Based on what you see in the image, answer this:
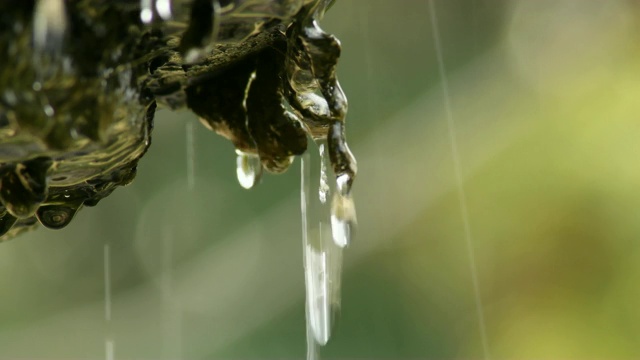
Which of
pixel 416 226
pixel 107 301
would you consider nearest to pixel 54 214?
pixel 107 301

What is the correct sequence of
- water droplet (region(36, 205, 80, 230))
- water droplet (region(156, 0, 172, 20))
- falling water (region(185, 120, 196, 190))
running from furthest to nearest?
falling water (region(185, 120, 196, 190))
water droplet (region(36, 205, 80, 230))
water droplet (region(156, 0, 172, 20))

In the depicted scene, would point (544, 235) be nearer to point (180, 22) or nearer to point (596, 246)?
point (596, 246)

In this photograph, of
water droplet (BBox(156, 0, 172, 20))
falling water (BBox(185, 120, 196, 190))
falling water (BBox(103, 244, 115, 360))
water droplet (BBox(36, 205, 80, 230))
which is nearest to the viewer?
water droplet (BBox(156, 0, 172, 20))

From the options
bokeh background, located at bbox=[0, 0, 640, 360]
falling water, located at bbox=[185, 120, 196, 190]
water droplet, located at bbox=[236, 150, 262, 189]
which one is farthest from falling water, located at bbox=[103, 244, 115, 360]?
water droplet, located at bbox=[236, 150, 262, 189]

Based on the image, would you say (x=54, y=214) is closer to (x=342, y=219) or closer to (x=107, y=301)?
(x=342, y=219)

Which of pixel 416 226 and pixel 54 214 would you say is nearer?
pixel 54 214

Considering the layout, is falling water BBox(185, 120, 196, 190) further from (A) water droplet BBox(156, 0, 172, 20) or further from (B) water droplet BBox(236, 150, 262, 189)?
(A) water droplet BBox(156, 0, 172, 20)

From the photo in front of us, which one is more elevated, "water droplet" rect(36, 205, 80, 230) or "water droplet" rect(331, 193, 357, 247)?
"water droplet" rect(331, 193, 357, 247)
